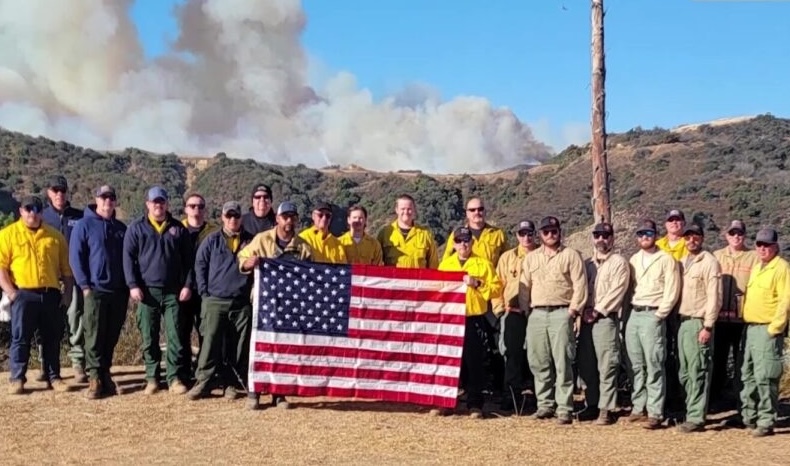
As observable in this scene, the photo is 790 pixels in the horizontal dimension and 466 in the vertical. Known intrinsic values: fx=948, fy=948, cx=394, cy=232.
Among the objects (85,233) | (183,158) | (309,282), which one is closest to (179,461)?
(309,282)

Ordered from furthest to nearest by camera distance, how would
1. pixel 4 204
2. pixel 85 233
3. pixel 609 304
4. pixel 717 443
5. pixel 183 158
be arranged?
pixel 183 158
pixel 4 204
pixel 85 233
pixel 609 304
pixel 717 443

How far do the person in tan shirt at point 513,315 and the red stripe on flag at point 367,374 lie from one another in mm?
713

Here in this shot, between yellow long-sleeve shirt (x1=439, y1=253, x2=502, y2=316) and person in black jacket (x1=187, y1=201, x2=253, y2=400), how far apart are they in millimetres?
2174

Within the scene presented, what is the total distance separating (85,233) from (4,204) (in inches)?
1069

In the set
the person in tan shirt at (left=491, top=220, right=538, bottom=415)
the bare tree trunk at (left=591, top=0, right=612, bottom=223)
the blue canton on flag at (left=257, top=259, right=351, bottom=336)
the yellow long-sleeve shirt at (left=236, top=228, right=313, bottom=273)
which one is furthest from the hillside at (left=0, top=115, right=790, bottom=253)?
the yellow long-sleeve shirt at (left=236, top=228, right=313, bottom=273)

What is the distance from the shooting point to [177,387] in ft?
33.8

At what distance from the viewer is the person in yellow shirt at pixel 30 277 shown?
33.3 ft

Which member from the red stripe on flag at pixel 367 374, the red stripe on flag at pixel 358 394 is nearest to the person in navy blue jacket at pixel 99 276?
the red stripe on flag at pixel 358 394

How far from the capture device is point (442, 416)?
9797 mm

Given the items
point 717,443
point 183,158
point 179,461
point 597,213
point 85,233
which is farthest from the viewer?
point 183,158

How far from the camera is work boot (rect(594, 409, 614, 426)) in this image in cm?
958

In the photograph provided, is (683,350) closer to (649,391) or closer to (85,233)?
(649,391)

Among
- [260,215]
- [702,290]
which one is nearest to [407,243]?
[260,215]

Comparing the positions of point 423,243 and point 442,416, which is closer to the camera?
point 442,416
